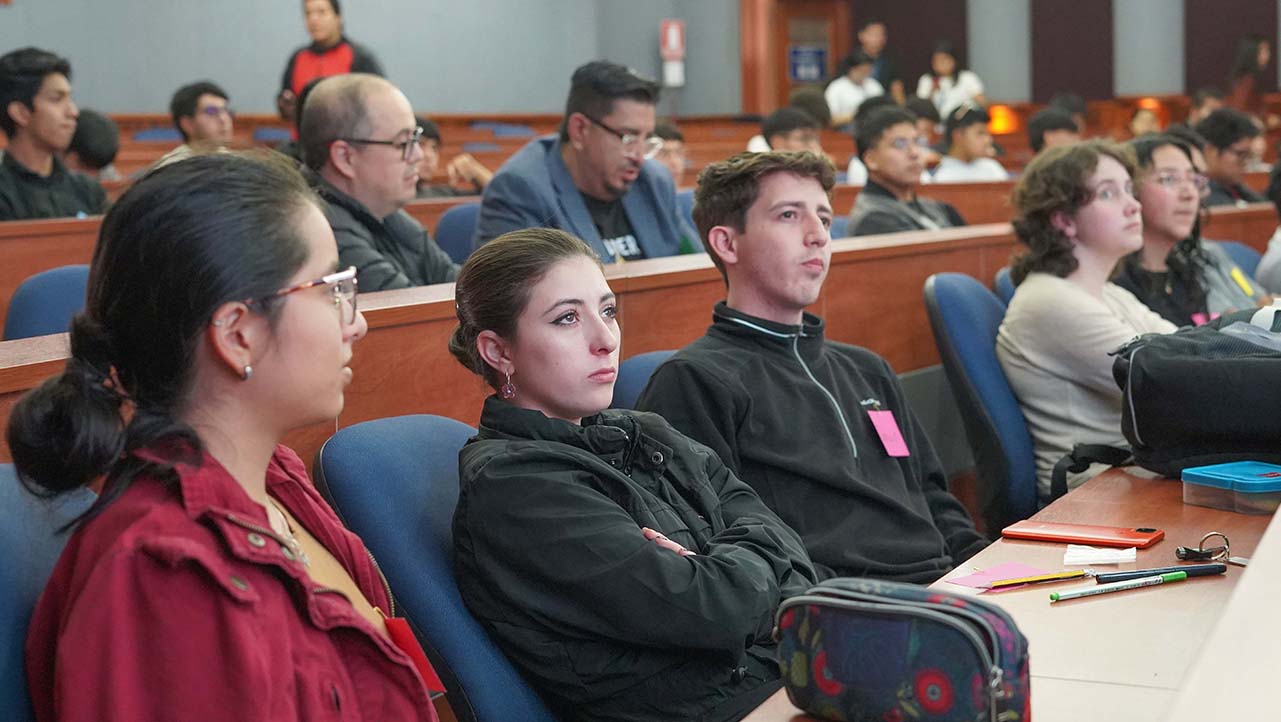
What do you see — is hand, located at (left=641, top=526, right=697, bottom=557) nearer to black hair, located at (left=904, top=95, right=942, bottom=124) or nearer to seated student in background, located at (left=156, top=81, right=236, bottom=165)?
seated student in background, located at (left=156, top=81, right=236, bottom=165)

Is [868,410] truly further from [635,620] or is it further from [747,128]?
[747,128]

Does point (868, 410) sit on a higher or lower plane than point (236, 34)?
lower

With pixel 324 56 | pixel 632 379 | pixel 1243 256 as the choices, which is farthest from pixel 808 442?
pixel 324 56

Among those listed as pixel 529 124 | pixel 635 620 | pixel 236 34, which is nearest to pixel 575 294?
pixel 635 620

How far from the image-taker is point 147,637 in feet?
3.70

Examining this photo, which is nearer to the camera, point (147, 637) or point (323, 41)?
point (147, 637)

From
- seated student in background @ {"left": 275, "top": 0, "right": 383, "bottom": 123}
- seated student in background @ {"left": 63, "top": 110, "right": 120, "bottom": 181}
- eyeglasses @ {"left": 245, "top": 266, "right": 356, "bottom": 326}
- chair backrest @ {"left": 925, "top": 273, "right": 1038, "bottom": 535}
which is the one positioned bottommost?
chair backrest @ {"left": 925, "top": 273, "right": 1038, "bottom": 535}

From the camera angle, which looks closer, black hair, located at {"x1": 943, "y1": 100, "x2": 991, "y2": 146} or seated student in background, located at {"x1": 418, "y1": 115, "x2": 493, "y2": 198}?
seated student in background, located at {"x1": 418, "y1": 115, "x2": 493, "y2": 198}

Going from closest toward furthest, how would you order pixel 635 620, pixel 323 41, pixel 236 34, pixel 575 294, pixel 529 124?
1. pixel 635 620
2. pixel 575 294
3. pixel 323 41
4. pixel 236 34
5. pixel 529 124

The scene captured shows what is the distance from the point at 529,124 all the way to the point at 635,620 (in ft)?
40.2

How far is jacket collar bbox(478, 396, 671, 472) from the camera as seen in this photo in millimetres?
1768

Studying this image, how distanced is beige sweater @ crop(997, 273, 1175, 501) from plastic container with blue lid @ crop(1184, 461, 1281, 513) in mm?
788

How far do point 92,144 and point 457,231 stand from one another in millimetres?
2588

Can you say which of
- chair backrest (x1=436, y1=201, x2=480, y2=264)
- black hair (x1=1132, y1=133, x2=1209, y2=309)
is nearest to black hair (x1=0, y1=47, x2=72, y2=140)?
chair backrest (x1=436, y1=201, x2=480, y2=264)
